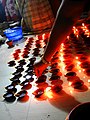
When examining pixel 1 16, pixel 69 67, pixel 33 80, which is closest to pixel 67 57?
pixel 69 67

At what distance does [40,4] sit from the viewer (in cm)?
633

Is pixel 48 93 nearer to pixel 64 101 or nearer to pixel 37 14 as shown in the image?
pixel 64 101

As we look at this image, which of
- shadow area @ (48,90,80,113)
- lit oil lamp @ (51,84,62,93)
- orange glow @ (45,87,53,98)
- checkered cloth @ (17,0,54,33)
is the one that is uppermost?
checkered cloth @ (17,0,54,33)

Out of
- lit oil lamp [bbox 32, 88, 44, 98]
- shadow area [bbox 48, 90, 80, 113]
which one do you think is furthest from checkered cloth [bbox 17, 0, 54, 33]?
shadow area [bbox 48, 90, 80, 113]

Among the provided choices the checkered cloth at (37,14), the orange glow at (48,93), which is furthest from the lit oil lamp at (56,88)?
the checkered cloth at (37,14)

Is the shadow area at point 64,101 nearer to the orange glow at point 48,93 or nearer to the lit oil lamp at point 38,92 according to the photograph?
the orange glow at point 48,93

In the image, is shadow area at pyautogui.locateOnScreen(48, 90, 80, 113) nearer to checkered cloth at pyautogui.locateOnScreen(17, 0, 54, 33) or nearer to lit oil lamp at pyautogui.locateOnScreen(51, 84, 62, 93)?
lit oil lamp at pyautogui.locateOnScreen(51, 84, 62, 93)

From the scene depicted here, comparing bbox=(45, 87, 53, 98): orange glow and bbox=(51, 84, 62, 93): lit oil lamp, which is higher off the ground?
bbox=(51, 84, 62, 93): lit oil lamp

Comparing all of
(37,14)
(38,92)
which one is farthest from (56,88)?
(37,14)

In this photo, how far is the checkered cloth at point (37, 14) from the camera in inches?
248

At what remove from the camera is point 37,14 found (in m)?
6.32

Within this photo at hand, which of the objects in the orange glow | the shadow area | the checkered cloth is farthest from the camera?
the checkered cloth

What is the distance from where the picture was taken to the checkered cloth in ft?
20.7

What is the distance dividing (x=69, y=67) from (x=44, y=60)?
2.62 ft
